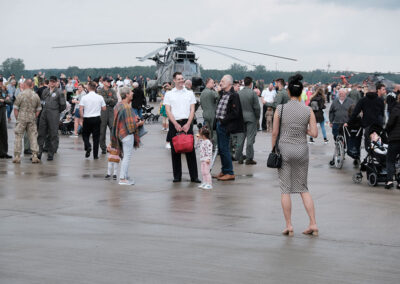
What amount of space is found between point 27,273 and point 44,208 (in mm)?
3850

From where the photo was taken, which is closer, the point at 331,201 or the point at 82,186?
the point at 331,201

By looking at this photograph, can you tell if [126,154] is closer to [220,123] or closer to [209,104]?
[220,123]

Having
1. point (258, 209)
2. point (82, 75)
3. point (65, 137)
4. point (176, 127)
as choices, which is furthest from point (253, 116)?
point (82, 75)

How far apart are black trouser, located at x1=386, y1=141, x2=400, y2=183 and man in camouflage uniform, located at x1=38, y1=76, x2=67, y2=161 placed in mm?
7814

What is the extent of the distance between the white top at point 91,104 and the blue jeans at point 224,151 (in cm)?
445

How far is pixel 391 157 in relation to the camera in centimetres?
1253

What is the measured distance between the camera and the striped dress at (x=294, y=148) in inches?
332

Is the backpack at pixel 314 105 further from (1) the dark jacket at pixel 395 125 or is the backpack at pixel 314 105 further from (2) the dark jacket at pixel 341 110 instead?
(1) the dark jacket at pixel 395 125

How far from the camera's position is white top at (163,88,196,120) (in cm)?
1312

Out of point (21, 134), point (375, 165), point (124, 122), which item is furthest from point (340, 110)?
point (21, 134)

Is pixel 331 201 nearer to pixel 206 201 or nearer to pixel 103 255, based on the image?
pixel 206 201

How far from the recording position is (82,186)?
12.5m

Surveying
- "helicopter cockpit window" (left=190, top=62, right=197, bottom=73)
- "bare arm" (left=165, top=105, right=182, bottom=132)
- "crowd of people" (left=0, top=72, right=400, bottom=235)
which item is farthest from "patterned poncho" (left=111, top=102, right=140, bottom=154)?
"helicopter cockpit window" (left=190, top=62, right=197, bottom=73)

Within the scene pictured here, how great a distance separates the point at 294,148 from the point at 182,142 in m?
4.58
